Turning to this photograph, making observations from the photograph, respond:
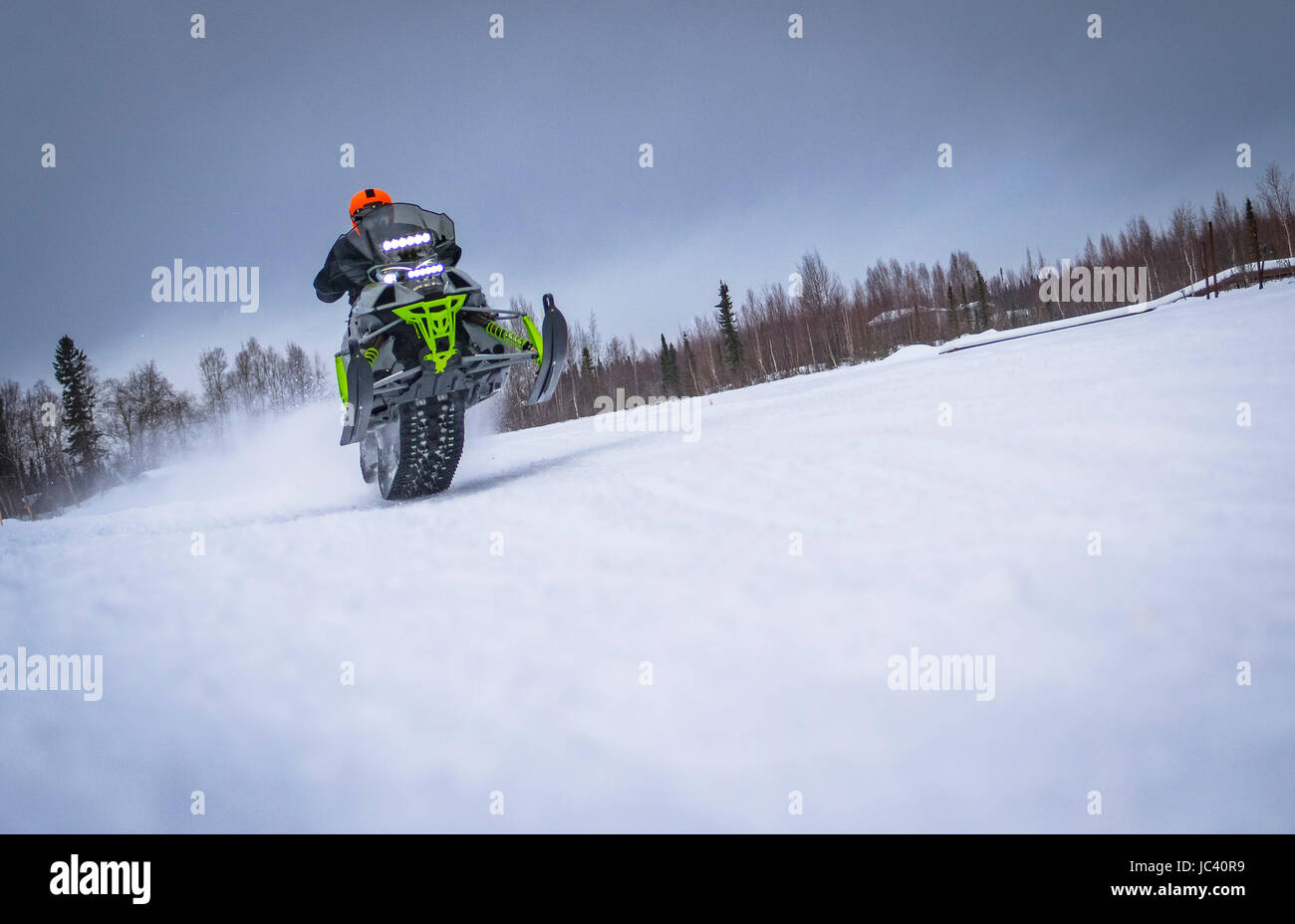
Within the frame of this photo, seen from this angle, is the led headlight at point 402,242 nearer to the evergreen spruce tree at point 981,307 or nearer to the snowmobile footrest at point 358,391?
the snowmobile footrest at point 358,391

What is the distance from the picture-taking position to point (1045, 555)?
2.23 meters

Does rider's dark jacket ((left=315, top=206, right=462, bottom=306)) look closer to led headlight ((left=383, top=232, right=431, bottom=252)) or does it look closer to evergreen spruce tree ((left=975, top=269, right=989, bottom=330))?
led headlight ((left=383, top=232, right=431, bottom=252))

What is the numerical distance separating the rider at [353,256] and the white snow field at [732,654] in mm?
2585

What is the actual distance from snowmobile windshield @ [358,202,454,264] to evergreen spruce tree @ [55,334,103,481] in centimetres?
3598

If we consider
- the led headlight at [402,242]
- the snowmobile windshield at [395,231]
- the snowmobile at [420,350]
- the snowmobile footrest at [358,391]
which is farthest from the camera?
the snowmobile windshield at [395,231]

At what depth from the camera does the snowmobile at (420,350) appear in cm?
480

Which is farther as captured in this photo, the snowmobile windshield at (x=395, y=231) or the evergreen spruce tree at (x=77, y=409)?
the evergreen spruce tree at (x=77, y=409)

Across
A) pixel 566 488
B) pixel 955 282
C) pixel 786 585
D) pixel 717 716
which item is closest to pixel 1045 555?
pixel 786 585

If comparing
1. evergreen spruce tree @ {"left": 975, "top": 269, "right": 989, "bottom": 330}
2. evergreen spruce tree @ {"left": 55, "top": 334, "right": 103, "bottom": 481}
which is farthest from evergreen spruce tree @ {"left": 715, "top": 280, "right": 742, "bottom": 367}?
evergreen spruce tree @ {"left": 55, "top": 334, "right": 103, "bottom": 481}

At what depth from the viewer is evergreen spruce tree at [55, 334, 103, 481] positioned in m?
31.5

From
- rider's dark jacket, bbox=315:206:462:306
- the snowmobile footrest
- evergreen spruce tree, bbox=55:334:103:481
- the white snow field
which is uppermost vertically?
evergreen spruce tree, bbox=55:334:103:481

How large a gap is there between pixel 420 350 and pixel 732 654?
12.7 feet

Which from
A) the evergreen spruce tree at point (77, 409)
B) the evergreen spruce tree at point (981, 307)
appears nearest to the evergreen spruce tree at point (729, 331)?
the evergreen spruce tree at point (981, 307)
